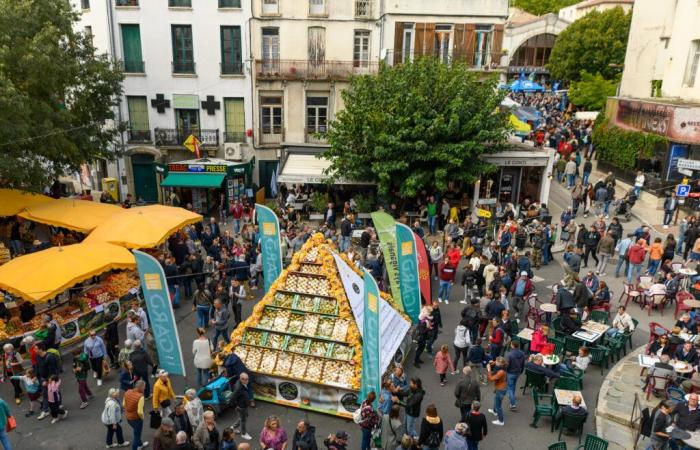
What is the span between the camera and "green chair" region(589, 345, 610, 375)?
1277 cm

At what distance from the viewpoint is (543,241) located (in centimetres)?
1905

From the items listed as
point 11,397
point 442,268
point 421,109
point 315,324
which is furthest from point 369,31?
point 11,397

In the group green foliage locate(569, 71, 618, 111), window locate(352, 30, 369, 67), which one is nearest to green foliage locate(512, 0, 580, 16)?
green foliage locate(569, 71, 618, 111)

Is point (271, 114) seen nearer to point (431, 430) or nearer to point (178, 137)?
point (178, 137)

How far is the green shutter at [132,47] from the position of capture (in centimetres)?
2764

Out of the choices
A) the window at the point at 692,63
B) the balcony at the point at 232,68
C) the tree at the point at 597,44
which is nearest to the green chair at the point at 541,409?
the window at the point at 692,63

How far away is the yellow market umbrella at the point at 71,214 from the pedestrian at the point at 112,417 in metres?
9.33

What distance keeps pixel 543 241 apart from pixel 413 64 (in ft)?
28.7

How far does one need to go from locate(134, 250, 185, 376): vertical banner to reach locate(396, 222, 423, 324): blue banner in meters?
5.70

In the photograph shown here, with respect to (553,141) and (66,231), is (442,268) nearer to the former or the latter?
(66,231)

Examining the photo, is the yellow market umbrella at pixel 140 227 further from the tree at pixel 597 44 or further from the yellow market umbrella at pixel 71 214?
the tree at pixel 597 44

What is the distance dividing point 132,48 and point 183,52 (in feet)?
8.25

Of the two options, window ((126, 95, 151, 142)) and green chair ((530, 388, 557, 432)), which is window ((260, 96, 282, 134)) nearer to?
window ((126, 95, 151, 142))

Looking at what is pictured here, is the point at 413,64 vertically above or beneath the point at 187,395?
above
